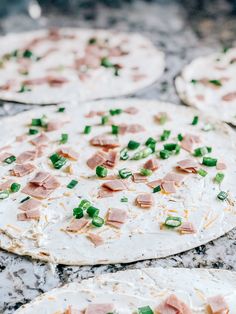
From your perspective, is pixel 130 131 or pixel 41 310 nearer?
pixel 41 310

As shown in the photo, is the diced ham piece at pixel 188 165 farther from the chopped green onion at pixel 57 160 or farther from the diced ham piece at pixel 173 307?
the diced ham piece at pixel 173 307

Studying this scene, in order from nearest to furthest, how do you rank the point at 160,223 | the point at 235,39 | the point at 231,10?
the point at 160,223, the point at 235,39, the point at 231,10

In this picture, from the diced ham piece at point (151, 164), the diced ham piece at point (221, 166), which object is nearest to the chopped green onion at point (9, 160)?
the diced ham piece at point (151, 164)

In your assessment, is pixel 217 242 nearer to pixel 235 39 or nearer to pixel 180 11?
pixel 235 39

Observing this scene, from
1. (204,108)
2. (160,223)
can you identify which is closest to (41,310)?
(160,223)

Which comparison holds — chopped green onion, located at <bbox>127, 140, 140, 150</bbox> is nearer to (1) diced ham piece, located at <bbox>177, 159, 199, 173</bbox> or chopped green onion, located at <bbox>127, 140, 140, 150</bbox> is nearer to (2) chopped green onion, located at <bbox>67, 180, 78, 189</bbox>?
(1) diced ham piece, located at <bbox>177, 159, 199, 173</bbox>

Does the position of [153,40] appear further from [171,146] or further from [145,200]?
[145,200]

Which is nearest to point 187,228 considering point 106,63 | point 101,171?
point 101,171
